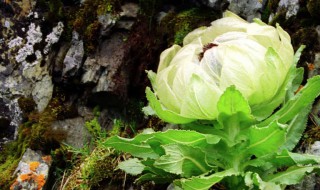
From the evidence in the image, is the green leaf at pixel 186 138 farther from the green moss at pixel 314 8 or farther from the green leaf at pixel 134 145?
the green moss at pixel 314 8

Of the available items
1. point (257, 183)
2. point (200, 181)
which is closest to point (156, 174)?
point (200, 181)

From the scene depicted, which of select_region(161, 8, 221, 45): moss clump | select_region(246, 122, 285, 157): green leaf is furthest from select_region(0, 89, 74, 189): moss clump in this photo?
select_region(246, 122, 285, 157): green leaf

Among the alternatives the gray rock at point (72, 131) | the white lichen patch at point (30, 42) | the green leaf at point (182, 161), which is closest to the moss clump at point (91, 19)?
the white lichen patch at point (30, 42)

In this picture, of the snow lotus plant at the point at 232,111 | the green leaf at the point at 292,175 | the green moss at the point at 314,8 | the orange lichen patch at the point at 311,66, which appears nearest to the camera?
the snow lotus plant at the point at 232,111

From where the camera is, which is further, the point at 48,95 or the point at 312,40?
the point at 48,95

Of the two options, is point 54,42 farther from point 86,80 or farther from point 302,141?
point 302,141

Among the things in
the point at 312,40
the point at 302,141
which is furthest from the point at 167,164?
the point at 312,40

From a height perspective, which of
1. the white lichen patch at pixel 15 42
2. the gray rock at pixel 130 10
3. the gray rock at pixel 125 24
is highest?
the gray rock at pixel 130 10

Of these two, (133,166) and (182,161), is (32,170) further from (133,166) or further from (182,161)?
(182,161)
